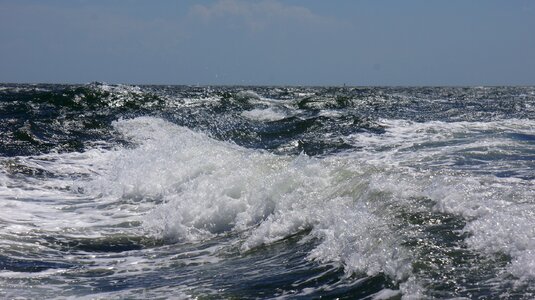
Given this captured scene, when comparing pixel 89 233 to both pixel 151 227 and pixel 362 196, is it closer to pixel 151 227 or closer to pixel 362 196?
pixel 151 227

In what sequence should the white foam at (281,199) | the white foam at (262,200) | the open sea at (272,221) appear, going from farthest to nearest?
the white foam at (262,200)
the white foam at (281,199)
the open sea at (272,221)

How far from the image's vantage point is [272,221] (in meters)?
8.41

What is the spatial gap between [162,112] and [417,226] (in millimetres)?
23780

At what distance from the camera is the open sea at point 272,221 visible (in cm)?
542

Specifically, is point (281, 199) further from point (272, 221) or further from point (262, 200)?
point (272, 221)

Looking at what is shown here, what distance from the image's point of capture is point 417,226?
251 inches

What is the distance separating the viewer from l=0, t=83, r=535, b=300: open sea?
5422 millimetres

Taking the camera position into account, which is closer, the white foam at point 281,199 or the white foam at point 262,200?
the white foam at point 281,199

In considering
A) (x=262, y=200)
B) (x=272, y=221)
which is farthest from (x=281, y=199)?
(x=272, y=221)

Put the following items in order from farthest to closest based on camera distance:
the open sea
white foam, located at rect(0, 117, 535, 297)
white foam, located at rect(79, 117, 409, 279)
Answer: white foam, located at rect(79, 117, 409, 279) → white foam, located at rect(0, 117, 535, 297) → the open sea

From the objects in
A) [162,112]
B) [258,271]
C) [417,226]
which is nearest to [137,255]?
[258,271]

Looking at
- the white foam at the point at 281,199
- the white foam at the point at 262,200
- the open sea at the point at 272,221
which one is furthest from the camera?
the white foam at the point at 262,200

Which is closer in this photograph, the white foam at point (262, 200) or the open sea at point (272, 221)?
the open sea at point (272, 221)

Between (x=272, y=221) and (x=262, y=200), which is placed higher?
(x=262, y=200)
